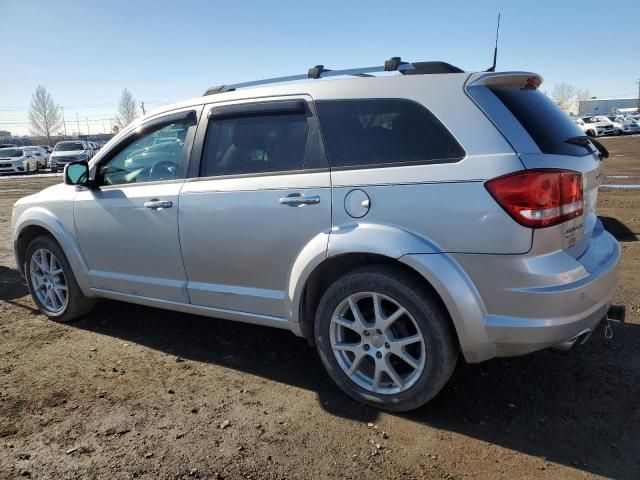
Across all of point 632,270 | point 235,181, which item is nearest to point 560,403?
point 235,181

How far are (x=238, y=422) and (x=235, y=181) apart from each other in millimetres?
1507

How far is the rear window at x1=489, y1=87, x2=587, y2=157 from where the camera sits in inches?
112

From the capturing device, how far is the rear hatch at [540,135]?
2.72 metres

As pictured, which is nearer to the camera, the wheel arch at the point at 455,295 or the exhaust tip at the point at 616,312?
the wheel arch at the point at 455,295

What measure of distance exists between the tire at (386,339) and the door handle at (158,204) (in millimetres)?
1358

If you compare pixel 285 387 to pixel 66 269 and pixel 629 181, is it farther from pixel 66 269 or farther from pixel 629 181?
pixel 629 181

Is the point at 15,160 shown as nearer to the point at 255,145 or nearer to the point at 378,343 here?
the point at 255,145

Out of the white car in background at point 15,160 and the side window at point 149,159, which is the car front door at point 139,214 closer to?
the side window at point 149,159

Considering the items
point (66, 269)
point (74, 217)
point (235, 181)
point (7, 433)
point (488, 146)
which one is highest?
point (488, 146)

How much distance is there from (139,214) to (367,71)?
76.7 inches

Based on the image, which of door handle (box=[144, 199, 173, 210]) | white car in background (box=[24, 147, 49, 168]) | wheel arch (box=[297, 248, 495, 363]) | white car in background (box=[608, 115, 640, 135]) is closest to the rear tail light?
wheel arch (box=[297, 248, 495, 363])

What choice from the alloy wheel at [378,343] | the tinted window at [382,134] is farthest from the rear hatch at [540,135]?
the alloy wheel at [378,343]

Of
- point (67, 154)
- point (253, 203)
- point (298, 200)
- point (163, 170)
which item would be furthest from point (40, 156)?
point (298, 200)

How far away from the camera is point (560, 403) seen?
10.4ft
